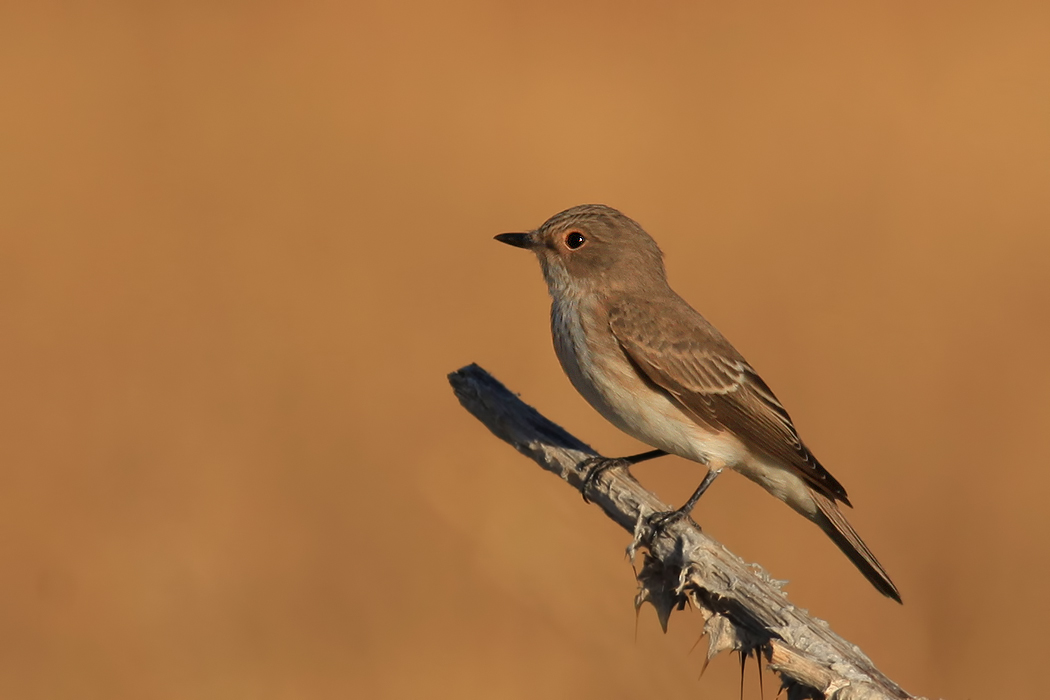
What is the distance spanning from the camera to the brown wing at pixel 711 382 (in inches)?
213

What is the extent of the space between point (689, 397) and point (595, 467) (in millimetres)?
776

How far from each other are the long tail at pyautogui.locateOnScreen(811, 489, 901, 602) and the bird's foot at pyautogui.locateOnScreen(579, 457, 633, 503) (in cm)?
110

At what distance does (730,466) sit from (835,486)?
64cm

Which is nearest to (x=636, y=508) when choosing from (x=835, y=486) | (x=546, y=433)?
(x=546, y=433)

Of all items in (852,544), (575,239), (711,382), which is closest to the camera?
(852,544)

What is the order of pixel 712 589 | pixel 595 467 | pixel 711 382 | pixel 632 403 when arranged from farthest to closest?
pixel 711 382 → pixel 632 403 → pixel 595 467 → pixel 712 589

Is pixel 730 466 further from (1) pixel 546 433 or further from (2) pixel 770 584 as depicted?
(2) pixel 770 584

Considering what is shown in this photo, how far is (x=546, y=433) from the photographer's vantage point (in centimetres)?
503

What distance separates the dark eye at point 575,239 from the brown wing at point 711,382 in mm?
591

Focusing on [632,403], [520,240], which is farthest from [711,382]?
[520,240]

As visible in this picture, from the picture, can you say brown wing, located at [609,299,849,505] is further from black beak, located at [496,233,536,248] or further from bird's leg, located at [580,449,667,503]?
black beak, located at [496,233,536,248]

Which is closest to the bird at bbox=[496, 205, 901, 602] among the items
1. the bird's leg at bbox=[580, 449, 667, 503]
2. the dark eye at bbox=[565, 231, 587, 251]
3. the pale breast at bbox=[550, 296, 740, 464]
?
the pale breast at bbox=[550, 296, 740, 464]

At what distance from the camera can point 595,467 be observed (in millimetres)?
5098

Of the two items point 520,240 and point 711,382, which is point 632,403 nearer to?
point 711,382
